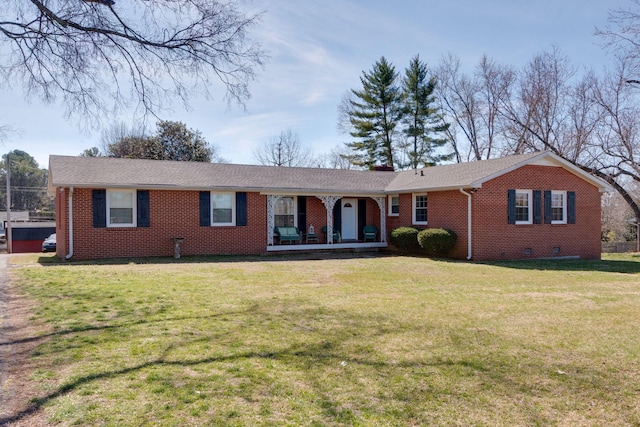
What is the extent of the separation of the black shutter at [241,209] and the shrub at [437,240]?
6.49m

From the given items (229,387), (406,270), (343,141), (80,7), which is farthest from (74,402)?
(343,141)

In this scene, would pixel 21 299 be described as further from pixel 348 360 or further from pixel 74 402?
pixel 348 360

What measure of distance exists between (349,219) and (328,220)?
2059 millimetres

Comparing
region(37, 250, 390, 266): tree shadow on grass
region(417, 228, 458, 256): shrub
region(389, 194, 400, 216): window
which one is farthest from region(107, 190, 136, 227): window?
region(389, 194, 400, 216): window

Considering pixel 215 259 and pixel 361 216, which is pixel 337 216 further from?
pixel 215 259

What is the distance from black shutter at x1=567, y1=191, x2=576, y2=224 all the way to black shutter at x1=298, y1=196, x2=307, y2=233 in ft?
33.8

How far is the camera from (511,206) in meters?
16.4

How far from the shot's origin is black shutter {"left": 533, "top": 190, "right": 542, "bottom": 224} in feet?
55.2

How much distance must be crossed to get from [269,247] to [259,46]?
10.6 metres

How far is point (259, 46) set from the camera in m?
7.77

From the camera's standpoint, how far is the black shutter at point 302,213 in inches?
754

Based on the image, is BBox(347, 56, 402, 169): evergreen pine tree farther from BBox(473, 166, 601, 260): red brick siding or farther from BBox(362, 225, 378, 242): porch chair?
BBox(473, 166, 601, 260): red brick siding

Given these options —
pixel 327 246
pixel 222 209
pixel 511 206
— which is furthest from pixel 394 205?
pixel 222 209

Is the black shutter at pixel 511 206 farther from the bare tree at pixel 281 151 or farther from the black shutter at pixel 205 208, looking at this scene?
the bare tree at pixel 281 151
